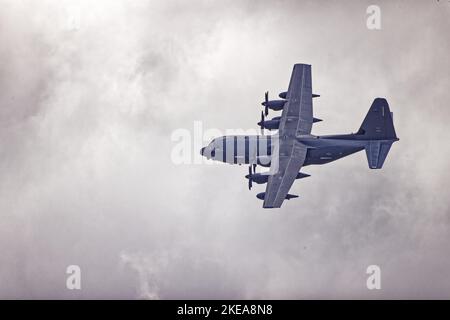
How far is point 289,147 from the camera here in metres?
103

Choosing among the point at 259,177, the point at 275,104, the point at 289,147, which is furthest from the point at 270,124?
the point at 259,177

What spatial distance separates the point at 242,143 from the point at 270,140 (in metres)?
4.71

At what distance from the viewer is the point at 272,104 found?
10369 cm

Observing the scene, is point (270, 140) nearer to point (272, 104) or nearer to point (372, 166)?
point (272, 104)

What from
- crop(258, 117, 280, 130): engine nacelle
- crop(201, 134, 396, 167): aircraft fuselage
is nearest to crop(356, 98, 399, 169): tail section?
crop(201, 134, 396, 167): aircraft fuselage

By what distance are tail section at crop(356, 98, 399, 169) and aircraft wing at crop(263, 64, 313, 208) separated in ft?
30.0

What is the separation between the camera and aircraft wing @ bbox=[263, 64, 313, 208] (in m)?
102

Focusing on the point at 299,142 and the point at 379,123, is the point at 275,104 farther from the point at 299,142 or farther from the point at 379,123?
the point at 379,123

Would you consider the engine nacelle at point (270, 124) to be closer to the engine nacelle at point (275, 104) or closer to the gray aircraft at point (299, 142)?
the gray aircraft at point (299, 142)

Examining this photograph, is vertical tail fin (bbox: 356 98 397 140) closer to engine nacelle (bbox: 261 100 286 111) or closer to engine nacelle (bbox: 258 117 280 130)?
engine nacelle (bbox: 261 100 286 111)

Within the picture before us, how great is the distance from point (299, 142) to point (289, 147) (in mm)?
1686
